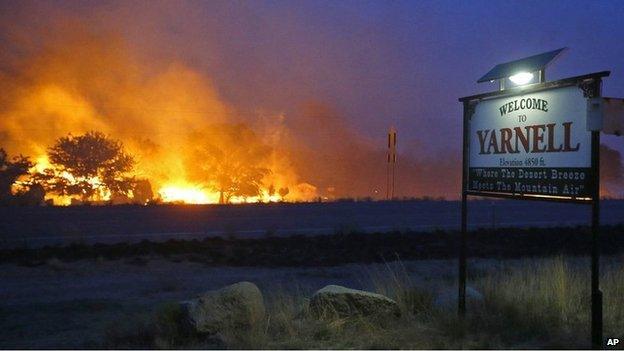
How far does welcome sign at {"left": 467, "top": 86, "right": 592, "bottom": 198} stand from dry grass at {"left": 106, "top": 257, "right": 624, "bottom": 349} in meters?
1.51

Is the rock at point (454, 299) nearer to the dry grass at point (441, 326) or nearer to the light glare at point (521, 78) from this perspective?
the dry grass at point (441, 326)

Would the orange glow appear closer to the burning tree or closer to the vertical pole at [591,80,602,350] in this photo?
the burning tree

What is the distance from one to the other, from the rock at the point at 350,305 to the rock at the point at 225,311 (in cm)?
74

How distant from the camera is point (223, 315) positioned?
7.76 meters

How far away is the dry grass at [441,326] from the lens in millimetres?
7074

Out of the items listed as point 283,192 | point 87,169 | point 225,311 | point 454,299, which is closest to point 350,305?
point 225,311

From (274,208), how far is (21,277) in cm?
1887

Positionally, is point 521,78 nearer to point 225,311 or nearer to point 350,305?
point 350,305

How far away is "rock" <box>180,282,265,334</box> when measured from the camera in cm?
764

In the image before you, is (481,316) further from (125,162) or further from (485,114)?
(125,162)

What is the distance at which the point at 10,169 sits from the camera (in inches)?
1895

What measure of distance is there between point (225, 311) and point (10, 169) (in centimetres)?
4568

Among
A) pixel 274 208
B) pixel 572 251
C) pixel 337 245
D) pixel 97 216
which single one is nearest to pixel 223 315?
pixel 337 245

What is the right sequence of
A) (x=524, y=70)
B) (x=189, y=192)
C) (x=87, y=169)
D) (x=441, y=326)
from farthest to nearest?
1. (x=189, y=192)
2. (x=87, y=169)
3. (x=524, y=70)
4. (x=441, y=326)
